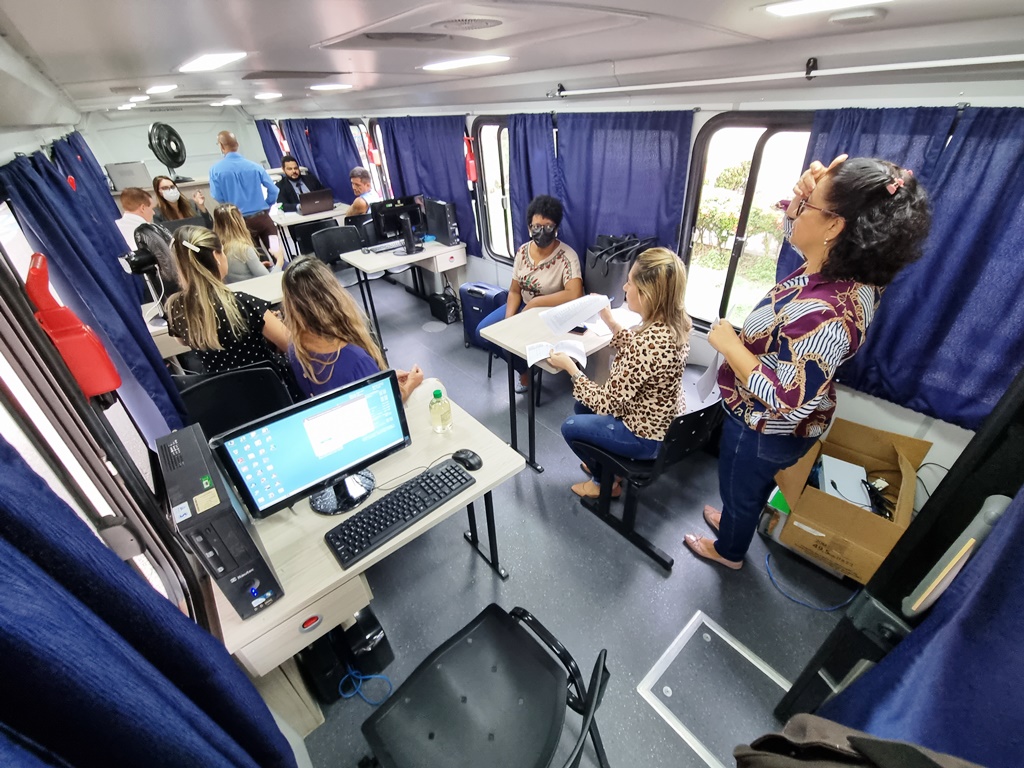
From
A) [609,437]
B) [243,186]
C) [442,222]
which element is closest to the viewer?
[609,437]

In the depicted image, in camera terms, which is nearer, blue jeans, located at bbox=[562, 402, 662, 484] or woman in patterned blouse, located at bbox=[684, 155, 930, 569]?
woman in patterned blouse, located at bbox=[684, 155, 930, 569]

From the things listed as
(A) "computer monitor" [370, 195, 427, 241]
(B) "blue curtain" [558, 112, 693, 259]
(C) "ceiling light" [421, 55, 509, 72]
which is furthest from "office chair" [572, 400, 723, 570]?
(A) "computer monitor" [370, 195, 427, 241]

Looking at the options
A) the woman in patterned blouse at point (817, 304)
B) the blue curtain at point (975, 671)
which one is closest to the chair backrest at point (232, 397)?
the woman in patterned blouse at point (817, 304)

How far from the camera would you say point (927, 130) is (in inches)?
70.8

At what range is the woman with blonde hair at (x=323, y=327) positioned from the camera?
5.73ft

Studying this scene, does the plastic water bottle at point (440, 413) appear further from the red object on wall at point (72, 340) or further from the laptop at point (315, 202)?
the laptop at point (315, 202)

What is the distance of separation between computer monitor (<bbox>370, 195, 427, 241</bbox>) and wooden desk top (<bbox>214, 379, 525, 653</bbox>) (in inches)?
119

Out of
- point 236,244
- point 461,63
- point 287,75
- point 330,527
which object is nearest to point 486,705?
point 330,527

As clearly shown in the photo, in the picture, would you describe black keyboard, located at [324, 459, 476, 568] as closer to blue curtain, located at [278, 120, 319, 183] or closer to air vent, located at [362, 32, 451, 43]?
air vent, located at [362, 32, 451, 43]

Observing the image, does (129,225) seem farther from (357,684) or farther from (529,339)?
(357,684)

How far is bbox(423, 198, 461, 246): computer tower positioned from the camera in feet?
14.7

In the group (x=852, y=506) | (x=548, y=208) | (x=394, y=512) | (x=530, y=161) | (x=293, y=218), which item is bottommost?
(x=852, y=506)

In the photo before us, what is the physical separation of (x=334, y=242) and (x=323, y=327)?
335 centimetres

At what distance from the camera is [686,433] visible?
1860mm
